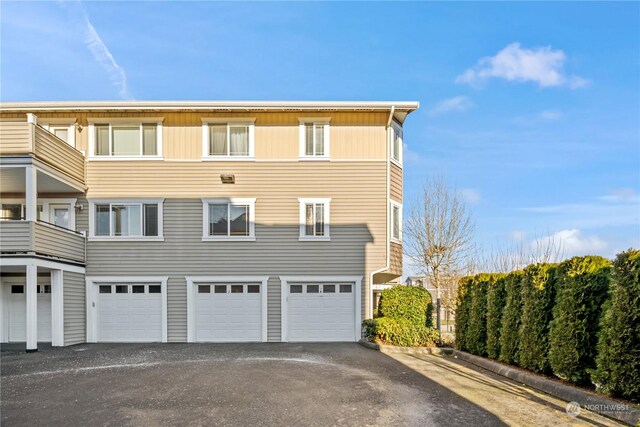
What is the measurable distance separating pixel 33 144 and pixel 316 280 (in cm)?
877

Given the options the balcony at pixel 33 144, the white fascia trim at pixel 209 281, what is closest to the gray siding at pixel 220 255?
the white fascia trim at pixel 209 281

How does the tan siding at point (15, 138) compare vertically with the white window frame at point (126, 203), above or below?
above

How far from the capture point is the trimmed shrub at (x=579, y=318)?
22.4 ft

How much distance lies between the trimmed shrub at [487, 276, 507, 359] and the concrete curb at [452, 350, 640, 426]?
1.61ft

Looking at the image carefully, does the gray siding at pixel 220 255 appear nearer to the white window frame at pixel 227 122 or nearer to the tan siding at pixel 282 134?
the white window frame at pixel 227 122

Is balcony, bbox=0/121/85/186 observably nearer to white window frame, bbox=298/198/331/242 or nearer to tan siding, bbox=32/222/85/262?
tan siding, bbox=32/222/85/262

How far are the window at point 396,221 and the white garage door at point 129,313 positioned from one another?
7719mm

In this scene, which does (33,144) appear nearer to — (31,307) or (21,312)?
(31,307)

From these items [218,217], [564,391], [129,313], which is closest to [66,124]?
[218,217]

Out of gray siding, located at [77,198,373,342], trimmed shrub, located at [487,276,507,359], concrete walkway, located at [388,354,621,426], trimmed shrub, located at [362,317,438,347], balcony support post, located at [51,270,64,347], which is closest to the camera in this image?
concrete walkway, located at [388,354,621,426]

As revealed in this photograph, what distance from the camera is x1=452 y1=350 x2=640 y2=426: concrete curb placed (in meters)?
5.40

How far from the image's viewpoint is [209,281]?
47.4 feet

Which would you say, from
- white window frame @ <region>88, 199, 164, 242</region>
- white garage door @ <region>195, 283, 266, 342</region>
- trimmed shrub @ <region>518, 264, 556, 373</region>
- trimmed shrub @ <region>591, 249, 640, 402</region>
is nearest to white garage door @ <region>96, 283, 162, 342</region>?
white garage door @ <region>195, 283, 266, 342</region>

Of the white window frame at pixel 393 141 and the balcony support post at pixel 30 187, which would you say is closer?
the balcony support post at pixel 30 187
